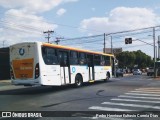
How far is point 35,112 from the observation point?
38.9 feet

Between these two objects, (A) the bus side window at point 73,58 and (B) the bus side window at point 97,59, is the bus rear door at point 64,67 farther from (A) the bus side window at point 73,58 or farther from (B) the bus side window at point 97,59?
(B) the bus side window at point 97,59

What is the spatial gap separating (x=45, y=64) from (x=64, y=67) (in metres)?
2.49

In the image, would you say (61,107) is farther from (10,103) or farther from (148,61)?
(148,61)

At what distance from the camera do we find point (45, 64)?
63.0ft

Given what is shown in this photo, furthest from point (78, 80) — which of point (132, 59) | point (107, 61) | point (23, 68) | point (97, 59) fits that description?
point (132, 59)

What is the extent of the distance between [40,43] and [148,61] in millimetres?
114899

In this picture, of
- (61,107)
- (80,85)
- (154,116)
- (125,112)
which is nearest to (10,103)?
(61,107)

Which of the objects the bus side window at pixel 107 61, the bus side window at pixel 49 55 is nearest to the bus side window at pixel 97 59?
the bus side window at pixel 107 61

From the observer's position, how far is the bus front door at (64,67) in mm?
21062

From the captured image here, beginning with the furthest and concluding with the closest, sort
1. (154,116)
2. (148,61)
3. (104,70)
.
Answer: (148,61), (104,70), (154,116)

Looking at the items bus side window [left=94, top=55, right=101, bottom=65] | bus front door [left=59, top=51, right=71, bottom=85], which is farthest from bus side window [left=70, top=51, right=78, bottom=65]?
bus side window [left=94, top=55, right=101, bottom=65]

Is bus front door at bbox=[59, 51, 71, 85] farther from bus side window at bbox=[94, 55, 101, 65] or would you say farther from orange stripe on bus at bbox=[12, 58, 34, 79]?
bus side window at bbox=[94, 55, 101, 65]

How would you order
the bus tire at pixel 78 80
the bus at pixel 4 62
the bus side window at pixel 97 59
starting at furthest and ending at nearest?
1. the bus at pixel 4 62
2. the bus side window at pixel 97 59
3. the bus tire at pixel 78 80

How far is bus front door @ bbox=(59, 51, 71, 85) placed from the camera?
21062 mm
